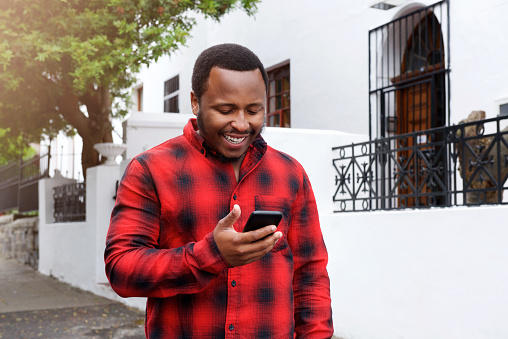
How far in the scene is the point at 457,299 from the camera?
18.0 ft

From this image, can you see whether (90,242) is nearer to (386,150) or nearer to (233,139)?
(386,150)

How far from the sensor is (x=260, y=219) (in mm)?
1612

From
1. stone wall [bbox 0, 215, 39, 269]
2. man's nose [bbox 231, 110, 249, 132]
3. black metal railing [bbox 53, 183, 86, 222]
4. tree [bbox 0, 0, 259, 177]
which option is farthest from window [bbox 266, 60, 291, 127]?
man's nose [bbox 231, 110, 249, 132]

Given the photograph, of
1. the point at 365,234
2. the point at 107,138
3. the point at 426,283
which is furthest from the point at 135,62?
the point at 426,283

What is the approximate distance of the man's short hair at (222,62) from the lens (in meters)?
1.86

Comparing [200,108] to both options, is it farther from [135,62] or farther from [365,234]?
[135,62]

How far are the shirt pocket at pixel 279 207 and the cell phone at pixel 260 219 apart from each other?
10.9 inches

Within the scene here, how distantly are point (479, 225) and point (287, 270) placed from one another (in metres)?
3.79

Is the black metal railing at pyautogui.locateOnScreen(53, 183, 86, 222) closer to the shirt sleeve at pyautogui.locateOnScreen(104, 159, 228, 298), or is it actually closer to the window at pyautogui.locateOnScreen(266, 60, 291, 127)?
the window at pyautogui.locateOnScreen(266, 60, 291, 127)

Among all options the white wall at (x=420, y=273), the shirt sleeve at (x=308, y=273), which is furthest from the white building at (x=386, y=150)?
the shirt sleeve at (x=308, y=273)

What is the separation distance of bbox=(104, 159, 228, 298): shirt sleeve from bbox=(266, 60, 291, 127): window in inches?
399

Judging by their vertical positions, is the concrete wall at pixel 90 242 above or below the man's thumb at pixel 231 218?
below

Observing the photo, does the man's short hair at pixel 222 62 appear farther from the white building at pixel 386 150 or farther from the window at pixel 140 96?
the window at pixel 140 96

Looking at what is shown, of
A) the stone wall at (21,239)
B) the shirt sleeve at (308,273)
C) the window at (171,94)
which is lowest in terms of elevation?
the stone wall at (21,239)
